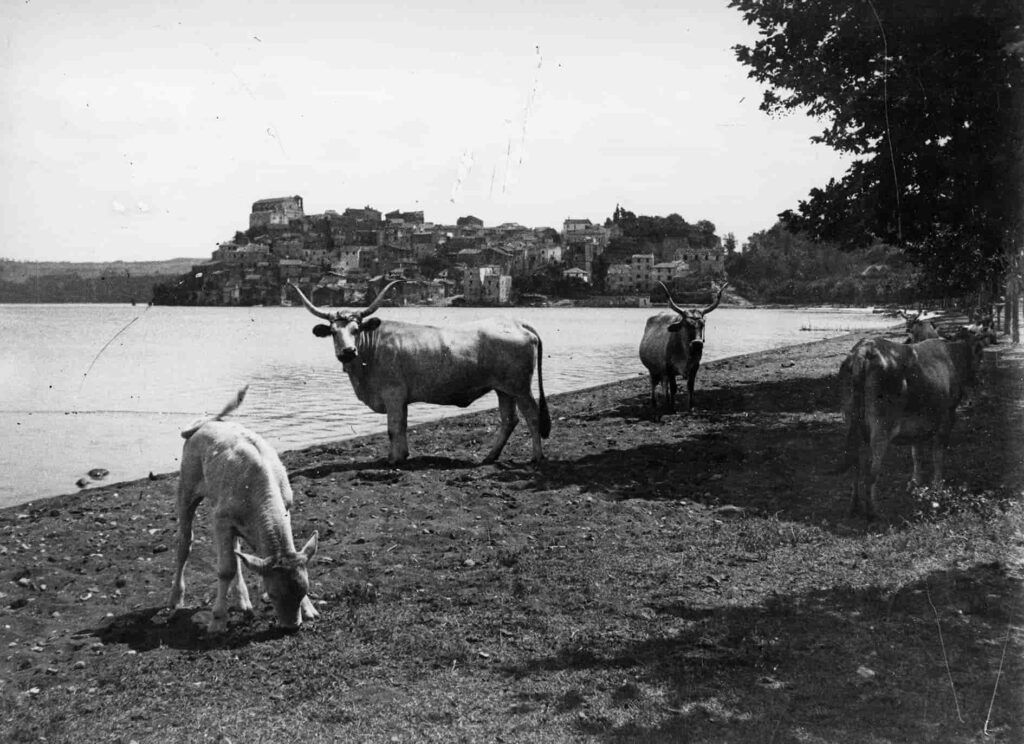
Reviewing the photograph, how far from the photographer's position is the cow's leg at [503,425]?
1470cm

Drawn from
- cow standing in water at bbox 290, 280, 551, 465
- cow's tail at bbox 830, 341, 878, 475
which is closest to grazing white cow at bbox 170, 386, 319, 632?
cow standing in water at bbox 290, 280, 551, 465

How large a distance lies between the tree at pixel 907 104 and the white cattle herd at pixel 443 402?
302 cm

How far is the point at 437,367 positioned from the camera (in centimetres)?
1443

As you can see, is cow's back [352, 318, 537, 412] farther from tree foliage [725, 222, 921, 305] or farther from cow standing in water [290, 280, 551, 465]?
tree foliage [725, 222, 921, 305]

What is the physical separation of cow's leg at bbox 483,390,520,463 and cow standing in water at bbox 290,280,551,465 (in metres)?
0.02

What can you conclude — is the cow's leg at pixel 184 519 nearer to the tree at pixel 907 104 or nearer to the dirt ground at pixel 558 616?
the dirt ground at pixel 558 616

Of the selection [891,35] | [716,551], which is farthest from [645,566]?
[891,35]

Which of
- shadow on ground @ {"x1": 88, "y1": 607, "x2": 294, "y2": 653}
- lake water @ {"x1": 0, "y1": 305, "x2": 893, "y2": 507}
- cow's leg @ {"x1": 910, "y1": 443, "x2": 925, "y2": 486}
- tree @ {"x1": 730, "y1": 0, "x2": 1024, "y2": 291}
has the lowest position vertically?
lake water @ {"x1": 0, "y1": 305, "x2": 893, "y2": 507}

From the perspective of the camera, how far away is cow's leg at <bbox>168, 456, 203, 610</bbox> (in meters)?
7.96

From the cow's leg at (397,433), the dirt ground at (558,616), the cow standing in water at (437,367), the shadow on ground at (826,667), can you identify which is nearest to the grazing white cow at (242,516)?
the dirt ground at (558,616)

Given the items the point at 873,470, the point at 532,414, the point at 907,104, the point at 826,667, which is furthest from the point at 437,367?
the point at 907,104

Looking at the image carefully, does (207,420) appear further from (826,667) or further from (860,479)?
(860,479)

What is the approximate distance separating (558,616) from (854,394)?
16.3ft

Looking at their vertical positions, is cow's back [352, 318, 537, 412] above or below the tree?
below
